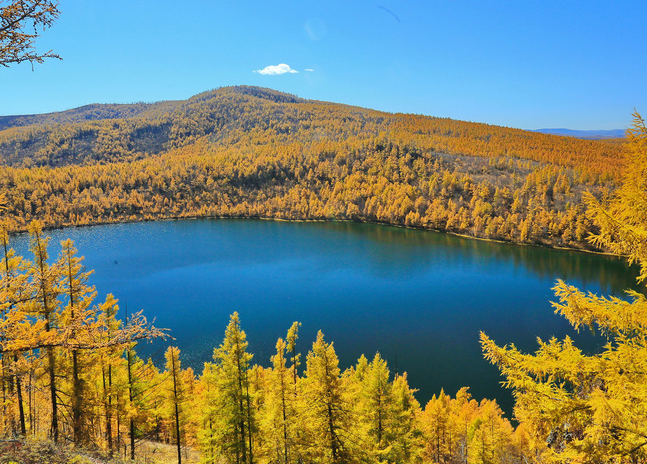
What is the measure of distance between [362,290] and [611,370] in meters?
47.7

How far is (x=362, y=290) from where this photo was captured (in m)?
51.7

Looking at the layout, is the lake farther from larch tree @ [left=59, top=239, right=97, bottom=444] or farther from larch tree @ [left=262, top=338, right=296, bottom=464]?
larch tree @ [left=59, top=239, right=97, bottom=444]

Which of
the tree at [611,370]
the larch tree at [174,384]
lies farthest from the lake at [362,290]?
the tree at [611,370]

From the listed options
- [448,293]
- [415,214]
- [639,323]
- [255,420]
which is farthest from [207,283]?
[415,214]

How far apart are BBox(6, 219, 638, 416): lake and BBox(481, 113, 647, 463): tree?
23518 mm

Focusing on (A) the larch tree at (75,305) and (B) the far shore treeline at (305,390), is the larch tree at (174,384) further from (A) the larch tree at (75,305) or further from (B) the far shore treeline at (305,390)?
(A) the larch tree at (75,305)

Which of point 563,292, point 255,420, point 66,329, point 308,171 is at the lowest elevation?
point 255,420

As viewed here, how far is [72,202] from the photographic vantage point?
417 feet

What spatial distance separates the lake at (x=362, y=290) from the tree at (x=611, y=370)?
77.2 feet

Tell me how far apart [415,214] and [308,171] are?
61.2 m

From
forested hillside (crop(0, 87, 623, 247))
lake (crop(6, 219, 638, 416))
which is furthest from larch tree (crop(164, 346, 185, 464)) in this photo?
forested hillside (crop(0, 87, 623, 247))

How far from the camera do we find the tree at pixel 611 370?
4.20 meters

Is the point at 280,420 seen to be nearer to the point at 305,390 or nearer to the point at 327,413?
the point at 305,390

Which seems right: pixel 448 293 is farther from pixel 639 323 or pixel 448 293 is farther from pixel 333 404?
pixel 639 323
